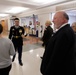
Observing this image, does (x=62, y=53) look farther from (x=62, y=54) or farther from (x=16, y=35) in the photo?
(x=16, y=35)

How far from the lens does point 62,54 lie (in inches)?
52.0

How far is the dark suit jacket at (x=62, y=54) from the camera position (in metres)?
1.32

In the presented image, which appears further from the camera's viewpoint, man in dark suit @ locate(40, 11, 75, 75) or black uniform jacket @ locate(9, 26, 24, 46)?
black uniform jacket @ locate(9, 26, 24, 46)

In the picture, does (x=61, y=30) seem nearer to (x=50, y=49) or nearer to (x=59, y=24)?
(x=59, y=24)

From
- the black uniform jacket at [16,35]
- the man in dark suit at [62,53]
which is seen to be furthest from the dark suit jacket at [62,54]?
the black uniform jacket at [16,35]

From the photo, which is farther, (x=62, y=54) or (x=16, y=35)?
(x=16, y=35)

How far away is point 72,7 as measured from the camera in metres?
6.21

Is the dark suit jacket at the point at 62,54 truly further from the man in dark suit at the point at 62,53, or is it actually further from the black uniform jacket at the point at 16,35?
the black uniform jacket at the point at 16,35

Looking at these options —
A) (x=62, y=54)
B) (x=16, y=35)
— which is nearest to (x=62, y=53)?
(x=62, y=54)

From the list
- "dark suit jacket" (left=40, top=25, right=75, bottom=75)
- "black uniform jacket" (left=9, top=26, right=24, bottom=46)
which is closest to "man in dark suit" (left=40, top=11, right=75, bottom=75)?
"dark suit jacket" (left=40, top=25, right=75, bottom=75)

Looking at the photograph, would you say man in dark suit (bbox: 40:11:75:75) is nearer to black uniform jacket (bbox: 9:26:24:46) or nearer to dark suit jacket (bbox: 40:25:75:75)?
dark suit jacket (bbox: 40:25:75:75)

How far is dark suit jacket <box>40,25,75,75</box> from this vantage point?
1315mm

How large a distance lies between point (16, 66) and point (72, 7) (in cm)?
466

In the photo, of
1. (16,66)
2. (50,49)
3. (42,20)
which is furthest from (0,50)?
(42,20)
